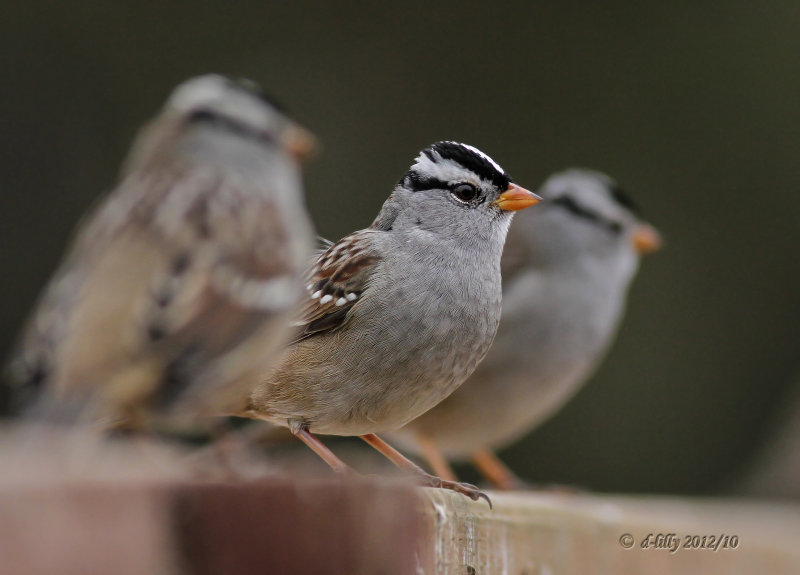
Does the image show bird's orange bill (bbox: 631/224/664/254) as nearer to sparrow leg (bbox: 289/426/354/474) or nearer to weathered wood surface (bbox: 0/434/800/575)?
sparrow leg (bbox: 289/426/354/474)

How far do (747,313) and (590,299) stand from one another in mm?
4486

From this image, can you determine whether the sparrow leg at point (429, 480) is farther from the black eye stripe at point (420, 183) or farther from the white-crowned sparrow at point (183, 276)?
the black eye stripe at point (420, 183)

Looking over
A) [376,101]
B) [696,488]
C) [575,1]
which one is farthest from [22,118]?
[696,488]

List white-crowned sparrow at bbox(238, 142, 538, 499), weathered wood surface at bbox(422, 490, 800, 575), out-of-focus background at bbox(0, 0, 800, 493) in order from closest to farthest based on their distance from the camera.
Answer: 1. weathered wood surface at bbox(422, 490, 800, 575)
2. white-crowned sparrow at bbox(238, 142, 538, 499)
3. out-of-focus background at bbox(0, 0, 800, 493)

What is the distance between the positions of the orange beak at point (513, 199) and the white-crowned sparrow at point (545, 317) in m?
1.67

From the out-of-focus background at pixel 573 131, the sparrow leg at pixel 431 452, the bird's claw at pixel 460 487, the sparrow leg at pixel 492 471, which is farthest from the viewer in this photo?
the out-of-focus background at pixel 573 131

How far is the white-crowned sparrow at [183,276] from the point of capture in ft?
5.67

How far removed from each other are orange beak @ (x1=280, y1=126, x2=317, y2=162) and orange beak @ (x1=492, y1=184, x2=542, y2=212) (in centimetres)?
37

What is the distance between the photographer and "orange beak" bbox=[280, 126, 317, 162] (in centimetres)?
229

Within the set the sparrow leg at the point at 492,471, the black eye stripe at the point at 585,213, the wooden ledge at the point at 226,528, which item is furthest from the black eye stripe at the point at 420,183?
the sparrow leg at the point at 492,471

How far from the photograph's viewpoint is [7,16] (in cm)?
A: 749

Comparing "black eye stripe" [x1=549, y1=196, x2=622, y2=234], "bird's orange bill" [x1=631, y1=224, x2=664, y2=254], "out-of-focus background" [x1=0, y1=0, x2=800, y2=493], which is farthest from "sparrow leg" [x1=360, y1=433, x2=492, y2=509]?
"out-of-focus background" [x1=0, y1=0, x2=800, y2=493]

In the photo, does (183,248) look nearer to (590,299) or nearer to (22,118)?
(590,299)

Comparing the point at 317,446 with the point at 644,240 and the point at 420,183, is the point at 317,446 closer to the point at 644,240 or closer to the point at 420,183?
the point at 420,183
